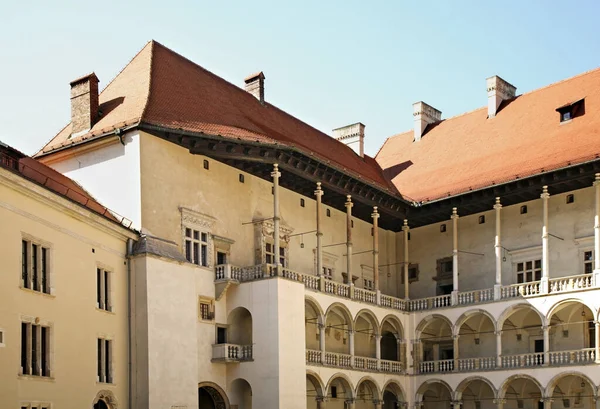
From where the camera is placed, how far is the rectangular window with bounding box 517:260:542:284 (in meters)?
35.7

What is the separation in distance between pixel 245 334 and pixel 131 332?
16.9 feet

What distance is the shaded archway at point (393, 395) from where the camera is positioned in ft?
120

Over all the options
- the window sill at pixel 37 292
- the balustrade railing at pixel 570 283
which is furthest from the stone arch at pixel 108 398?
the balustrade railing at pixel 570 283

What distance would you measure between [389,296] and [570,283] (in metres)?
7.00

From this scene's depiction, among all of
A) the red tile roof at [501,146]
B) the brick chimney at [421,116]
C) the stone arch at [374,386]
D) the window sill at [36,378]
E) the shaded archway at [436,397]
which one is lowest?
the shaded archway at [436,397]

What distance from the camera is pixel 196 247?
30.1 m

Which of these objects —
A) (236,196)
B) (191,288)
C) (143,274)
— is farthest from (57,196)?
(236,196)

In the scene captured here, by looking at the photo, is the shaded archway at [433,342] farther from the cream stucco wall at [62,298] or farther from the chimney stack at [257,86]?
the cream stucco wall at [62,298]

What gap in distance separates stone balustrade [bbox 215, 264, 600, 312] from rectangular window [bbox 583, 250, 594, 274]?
0.45 meters

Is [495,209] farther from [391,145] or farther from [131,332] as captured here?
[131,332]

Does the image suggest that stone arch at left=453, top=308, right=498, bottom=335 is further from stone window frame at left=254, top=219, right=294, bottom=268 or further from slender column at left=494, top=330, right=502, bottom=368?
stone window frame at left=254, top=219, right=294, bottom=268

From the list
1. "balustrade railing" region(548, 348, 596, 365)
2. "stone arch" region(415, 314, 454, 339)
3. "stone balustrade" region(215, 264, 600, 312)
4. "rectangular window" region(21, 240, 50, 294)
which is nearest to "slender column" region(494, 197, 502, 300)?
"stone balustrade" region(215, 264, 600, 312)

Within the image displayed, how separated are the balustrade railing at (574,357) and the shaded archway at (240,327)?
1067 cm

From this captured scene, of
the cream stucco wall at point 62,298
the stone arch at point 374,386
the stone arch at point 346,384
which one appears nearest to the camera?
the cream stucco wall at point 62,298
